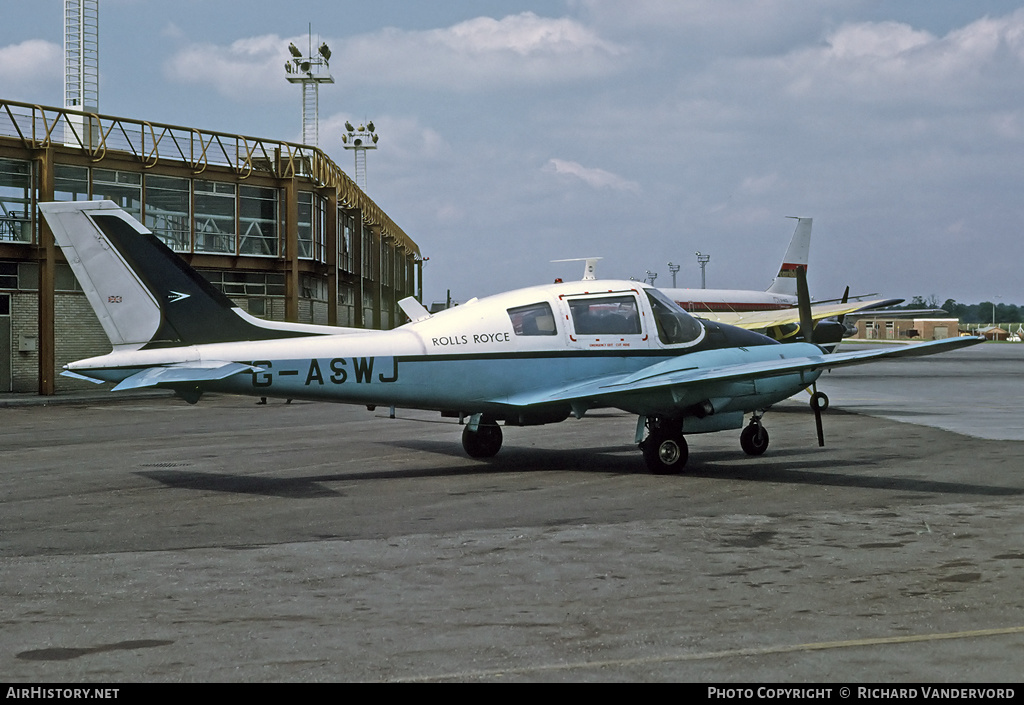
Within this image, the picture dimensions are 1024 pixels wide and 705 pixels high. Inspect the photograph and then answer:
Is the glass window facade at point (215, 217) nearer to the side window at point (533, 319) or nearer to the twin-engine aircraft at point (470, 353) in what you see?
the twin-engine aircraft at point (470, 353)

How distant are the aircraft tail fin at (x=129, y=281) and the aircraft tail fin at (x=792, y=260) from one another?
4075cm

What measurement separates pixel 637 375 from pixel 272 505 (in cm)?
552

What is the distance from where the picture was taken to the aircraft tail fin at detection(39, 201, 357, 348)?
1320 centimetres

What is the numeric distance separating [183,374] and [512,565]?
588 centimetres

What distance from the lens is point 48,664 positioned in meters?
5.76

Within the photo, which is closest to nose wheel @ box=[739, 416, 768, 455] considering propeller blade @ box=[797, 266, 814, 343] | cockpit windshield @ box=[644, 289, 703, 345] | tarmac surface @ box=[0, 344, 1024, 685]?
tarmac surface @ box=[0, 344, 1024, 685]

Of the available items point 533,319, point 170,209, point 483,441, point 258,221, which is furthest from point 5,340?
point 533,319

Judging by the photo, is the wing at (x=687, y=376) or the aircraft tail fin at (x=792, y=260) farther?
the aircraft tail fin at (x=792, y=260)

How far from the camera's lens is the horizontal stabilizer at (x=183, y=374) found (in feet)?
39.8

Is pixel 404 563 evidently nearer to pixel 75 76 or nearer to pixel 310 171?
pixel 310 171

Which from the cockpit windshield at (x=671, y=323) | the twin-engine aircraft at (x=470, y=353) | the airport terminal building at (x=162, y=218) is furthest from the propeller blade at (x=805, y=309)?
the airport terminal building at (x=162, y=218)

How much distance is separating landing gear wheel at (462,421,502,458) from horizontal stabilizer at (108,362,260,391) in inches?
161

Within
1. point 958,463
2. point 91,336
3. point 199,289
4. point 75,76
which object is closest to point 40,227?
point 91,336
